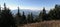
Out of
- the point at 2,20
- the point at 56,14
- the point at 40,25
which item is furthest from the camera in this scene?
the point at 56,14

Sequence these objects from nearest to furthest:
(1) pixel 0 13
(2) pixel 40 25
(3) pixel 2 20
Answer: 1. (3) pixel 2 20
2. (1) pixel 0 13
3. (2) pixel 40 25

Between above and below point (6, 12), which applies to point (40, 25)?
below

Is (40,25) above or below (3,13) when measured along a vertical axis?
below

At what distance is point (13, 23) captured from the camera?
45.6 ft

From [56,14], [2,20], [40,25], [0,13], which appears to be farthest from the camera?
[56,14]

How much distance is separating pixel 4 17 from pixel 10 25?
810 millimetres

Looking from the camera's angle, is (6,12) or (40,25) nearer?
(6,12)

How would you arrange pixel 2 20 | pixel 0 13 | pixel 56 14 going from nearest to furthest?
pixel 2 20, pixel 0 13, pixel 56 14

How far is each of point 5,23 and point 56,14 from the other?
34233 millimetres

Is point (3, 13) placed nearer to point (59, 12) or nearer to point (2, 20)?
point (2, 20)

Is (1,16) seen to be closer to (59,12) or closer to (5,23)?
(5,23)

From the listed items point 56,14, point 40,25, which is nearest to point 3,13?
point 40,25

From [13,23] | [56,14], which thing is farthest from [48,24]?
[56,14]

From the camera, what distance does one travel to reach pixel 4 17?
13.4 metres
